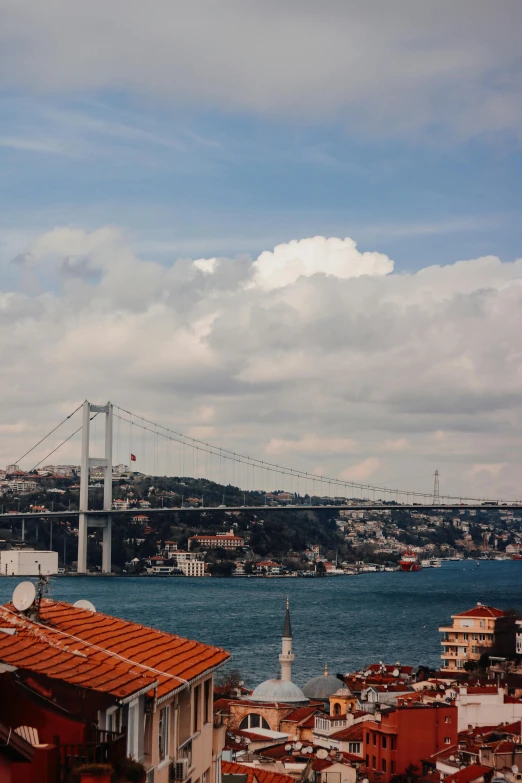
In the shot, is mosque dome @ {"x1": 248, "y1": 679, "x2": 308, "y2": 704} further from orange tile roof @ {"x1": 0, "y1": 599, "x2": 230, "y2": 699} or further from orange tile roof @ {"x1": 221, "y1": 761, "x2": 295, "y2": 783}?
orange tile roof @ {"x1": 0, "y1": 599, "x2": 230, "y2": 699}

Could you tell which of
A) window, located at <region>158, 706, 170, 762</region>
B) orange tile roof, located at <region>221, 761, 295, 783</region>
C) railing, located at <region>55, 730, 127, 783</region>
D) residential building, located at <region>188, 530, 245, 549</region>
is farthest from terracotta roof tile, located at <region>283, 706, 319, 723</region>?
residential building, located at <region>188, 530, 245, 549</region>

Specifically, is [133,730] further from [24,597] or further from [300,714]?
[300,714]

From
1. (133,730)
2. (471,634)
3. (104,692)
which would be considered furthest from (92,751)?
(471,634)

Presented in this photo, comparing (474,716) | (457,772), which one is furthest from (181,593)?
(457,772)

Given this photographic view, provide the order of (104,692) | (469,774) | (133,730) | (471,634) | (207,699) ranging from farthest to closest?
(471,634) → (469,774) → (207,699) → (133,730) → (104,692)

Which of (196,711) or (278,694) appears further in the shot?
(278,694)

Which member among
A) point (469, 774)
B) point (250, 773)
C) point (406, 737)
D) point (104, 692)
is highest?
point (104, 692)

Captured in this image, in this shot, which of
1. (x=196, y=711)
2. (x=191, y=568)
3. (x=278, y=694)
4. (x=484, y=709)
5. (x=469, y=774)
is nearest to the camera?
(x=196, y=711)
